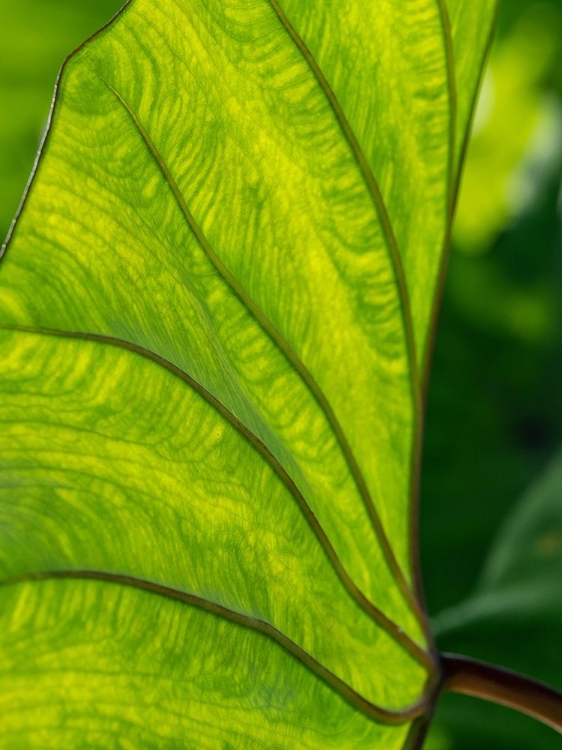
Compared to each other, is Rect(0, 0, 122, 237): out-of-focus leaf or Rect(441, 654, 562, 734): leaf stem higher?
Rect(0, 0, 122, 237): out-of-focus leaf

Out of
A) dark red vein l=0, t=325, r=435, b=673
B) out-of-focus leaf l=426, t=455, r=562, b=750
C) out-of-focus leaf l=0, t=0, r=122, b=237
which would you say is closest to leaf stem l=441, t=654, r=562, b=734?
dark red vein l=0, t=325, r=435, b=673

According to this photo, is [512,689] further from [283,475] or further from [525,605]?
[525,605]

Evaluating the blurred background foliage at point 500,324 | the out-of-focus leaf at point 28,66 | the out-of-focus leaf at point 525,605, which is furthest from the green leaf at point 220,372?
the blurred background foliage at point 500,324

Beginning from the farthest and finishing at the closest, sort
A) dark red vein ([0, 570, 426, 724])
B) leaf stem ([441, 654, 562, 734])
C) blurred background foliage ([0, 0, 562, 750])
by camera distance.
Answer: blurred background foliage ([0, 0, 562, 750]), leaf stem ([441, 654, 562, 734]), dark red vein ([0, 570, 426, 724])

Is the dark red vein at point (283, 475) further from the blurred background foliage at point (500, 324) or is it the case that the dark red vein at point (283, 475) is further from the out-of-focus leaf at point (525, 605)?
the blurred background foliage at point (500, 324)

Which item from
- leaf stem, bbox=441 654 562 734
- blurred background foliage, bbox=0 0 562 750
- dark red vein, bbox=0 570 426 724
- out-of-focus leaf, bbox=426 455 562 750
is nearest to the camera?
dark red vein, bbox=0 570 426 724

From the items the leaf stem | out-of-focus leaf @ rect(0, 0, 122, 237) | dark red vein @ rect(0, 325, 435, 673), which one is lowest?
the leaf stem

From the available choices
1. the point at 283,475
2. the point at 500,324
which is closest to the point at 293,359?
the point at 283,475

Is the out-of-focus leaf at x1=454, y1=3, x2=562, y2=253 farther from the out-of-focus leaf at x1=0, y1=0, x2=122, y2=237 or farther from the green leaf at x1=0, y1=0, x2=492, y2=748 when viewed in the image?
the green leaf at x1=0, y1=0, x2=492, y2=748

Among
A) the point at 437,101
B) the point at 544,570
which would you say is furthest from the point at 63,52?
the point at 544,570
